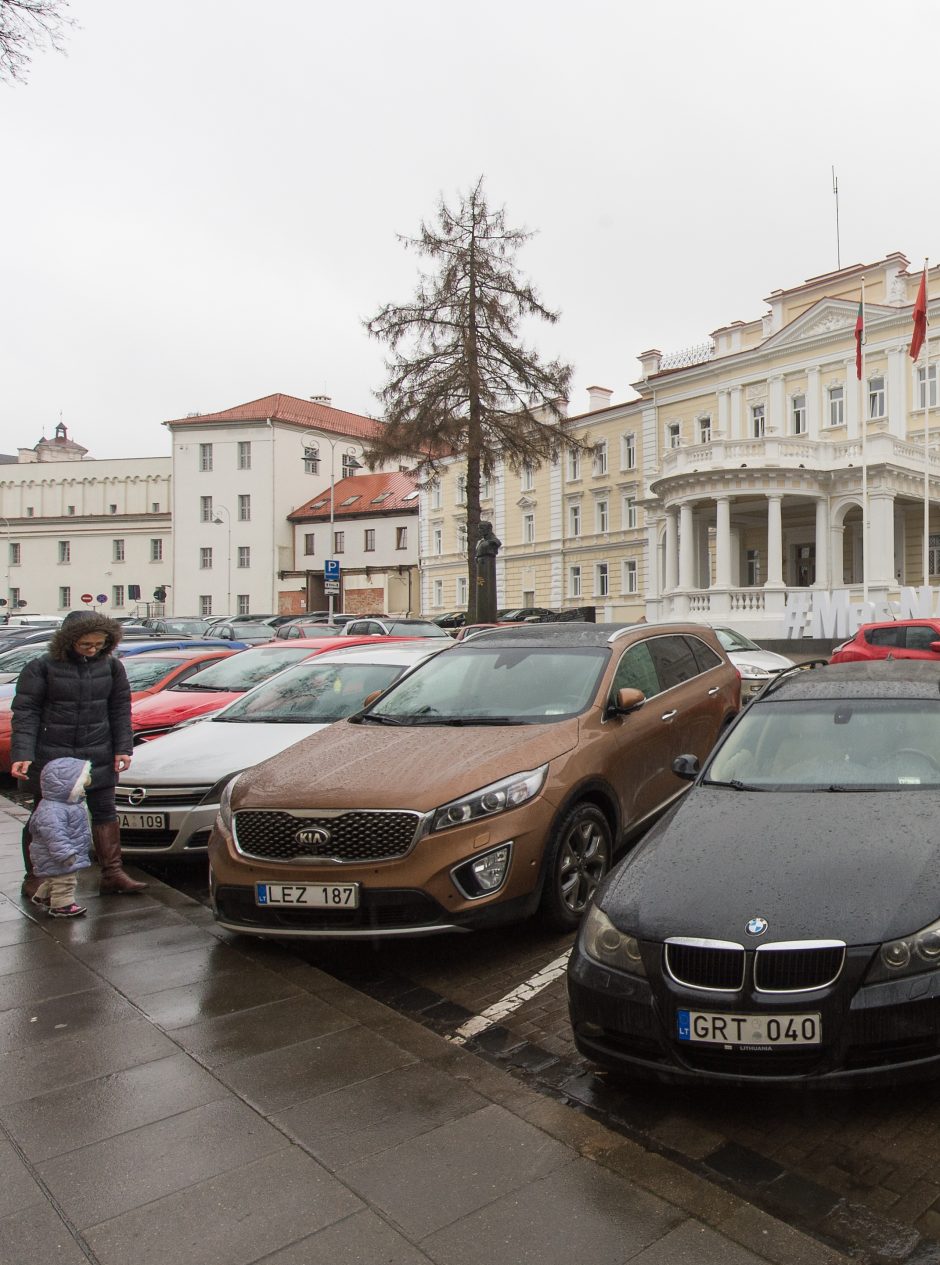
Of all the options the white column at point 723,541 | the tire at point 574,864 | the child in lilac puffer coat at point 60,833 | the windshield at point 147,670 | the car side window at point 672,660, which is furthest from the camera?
the white column at point 723,541

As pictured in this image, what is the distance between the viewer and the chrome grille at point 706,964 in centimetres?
307

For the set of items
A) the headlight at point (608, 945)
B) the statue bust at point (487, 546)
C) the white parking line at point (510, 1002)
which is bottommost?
the white parking line at point (510, 1002)

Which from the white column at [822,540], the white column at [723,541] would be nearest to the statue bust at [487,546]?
the white column at [723,541]

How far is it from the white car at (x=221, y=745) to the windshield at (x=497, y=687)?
0.65 m

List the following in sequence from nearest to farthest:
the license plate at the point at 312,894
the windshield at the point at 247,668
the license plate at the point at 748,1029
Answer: the license plate at the point at 748,1029 < the license plate at the point at 312,894 < the windshield at the point at 247,668

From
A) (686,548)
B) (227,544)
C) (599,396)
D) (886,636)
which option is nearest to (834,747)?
(886,636)

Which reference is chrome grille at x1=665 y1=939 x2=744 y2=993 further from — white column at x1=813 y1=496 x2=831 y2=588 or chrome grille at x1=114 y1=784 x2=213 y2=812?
white column at x1=813 y1=496 x2=831 y2=588

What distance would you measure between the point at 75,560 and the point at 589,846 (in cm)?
8030

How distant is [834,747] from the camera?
4.49 m

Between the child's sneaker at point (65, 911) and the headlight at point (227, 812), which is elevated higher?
the headlight at point (227, 812)

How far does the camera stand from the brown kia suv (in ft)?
14.6

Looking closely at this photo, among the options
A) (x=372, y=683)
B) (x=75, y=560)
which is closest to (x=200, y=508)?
(x=75, y=560)

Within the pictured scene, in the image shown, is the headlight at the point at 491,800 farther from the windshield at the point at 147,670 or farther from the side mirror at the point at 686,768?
the windshield at the point at 147,670

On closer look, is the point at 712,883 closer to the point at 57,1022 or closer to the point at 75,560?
the point at 57,1022
